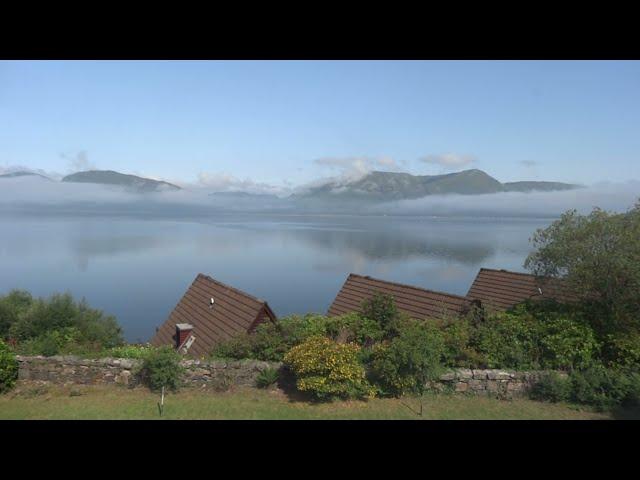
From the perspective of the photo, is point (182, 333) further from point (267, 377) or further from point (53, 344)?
point (267, 377)

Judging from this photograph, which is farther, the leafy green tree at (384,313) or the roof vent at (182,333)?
the roof vent at (182,333)

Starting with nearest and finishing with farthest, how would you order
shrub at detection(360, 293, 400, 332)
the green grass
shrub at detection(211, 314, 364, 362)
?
1. the green grass
2. shrub at detection(211, 314, 364, 362)
3. shrub at detection(360, 293, 400, 332)

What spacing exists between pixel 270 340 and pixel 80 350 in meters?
4.24

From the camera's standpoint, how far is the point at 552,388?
8.62m

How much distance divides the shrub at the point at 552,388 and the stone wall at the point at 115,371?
5.27 meters

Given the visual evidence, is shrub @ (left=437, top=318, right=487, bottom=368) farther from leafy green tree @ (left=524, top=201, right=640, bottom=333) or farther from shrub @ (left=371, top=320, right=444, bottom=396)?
leafy green tree @ (left=524, top=201, right=640, bottom=333)

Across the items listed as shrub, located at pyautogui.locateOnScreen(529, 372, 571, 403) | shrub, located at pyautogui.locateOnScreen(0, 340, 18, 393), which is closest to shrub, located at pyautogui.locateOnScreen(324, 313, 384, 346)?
shrub, located at pyautogui.locateOnScreen(529, 372, 571, 403)

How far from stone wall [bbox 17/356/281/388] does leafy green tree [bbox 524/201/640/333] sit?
7.28 m

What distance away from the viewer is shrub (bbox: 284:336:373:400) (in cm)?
837

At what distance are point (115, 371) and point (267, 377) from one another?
327cm

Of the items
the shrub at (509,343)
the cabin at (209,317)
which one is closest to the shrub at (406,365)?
the shrub at (509,343)

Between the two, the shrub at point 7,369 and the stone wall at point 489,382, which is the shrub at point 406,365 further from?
the shrub at point 7,369

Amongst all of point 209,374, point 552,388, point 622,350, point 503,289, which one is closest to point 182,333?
point 209,374

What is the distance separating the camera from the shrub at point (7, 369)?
862 centimetres
